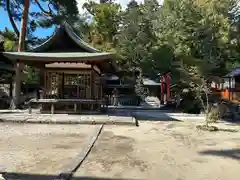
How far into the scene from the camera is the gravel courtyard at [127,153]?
5.19 m

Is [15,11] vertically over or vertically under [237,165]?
over

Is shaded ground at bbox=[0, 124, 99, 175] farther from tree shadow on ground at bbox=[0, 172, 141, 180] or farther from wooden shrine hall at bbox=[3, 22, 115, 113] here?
wooden shrine hall at bbox=[3, 22, 115, 113]

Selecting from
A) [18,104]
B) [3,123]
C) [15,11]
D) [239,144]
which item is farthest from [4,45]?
[239,144]

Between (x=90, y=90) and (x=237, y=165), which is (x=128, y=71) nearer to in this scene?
(x=90, y=90)

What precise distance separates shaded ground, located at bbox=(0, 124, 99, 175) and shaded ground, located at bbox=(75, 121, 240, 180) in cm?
55

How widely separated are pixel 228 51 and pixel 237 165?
21.1 meters

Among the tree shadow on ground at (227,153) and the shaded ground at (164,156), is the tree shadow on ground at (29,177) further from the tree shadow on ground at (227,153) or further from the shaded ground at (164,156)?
the tree shadow on ground at (227,153)

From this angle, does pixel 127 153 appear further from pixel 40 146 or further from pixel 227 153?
pixel 227 153

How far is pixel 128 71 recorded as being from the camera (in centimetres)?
2961

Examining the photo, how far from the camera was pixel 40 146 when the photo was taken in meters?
7.25

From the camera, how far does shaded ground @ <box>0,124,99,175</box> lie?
541 centimetres

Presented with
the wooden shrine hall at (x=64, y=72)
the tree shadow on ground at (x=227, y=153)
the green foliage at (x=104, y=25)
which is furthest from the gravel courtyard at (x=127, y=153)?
the green foliage at (x=104, y=25)

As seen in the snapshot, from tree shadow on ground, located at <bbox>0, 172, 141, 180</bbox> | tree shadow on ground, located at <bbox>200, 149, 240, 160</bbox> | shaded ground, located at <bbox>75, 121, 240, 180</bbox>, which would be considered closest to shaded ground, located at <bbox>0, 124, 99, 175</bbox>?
tree shadow on ground, located at <bbox>0, 172, 141, 180</bbox>

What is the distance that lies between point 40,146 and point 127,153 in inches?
87.1
